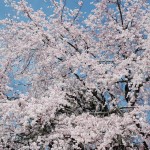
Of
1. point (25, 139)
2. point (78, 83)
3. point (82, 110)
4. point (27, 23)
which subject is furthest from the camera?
point (27, 23)

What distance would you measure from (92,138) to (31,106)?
5.64 feet

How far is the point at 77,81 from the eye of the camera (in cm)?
1199

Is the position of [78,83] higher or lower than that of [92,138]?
higher

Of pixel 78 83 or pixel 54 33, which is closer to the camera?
pixel 78 83

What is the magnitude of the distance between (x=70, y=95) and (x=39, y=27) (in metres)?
2.73

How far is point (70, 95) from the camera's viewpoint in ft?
38.3

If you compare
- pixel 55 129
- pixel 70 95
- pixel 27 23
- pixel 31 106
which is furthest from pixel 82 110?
pixel 27 23

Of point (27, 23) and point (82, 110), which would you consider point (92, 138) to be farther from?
point (27, 23)

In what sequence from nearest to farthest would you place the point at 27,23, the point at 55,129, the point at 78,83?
1. the point at 55,129
2. the point at 78,83
3. the point at 27,23

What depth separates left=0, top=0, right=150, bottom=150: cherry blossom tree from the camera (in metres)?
8.96

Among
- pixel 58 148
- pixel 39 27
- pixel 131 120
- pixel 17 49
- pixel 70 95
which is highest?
pixel 39 27

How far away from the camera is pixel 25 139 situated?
10117 millimetres

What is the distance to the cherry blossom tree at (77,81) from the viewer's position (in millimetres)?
8961

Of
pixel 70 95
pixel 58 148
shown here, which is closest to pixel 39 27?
pixel 70 95
